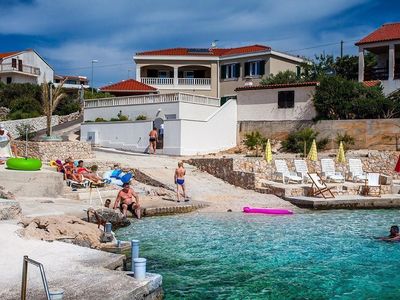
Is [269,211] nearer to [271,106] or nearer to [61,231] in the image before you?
[61,231]

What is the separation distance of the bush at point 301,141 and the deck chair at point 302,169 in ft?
18.5

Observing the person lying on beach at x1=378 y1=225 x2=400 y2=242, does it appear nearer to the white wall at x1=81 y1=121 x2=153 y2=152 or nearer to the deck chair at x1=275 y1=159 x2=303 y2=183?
the deck chair at x1=275 y1=159 x2=303 y2=183

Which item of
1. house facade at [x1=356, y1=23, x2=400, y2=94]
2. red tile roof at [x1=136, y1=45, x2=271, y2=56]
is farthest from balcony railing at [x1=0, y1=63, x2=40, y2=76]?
house facade at [x1=356, y1=23, x2=400, y2=94]

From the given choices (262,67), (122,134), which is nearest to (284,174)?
(122,134)

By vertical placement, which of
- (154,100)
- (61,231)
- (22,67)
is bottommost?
(61,231)

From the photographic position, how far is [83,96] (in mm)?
49438

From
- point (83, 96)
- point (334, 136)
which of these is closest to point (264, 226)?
point (334, 136)

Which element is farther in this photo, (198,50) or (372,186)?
(198,50)

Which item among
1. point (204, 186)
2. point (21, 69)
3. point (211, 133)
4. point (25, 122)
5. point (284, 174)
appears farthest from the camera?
point (21, 69)

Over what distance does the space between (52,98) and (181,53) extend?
20.2m

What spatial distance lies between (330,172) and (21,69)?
5405 centimetres

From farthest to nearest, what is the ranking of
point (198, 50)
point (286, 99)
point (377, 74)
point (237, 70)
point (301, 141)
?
point (198, 50) < point (237, 70) < point (377, 74) < point (286, 99) < point (301, 141)

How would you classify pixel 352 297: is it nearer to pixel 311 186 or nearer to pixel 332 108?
pixel 311 186

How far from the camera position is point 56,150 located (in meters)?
26.2
